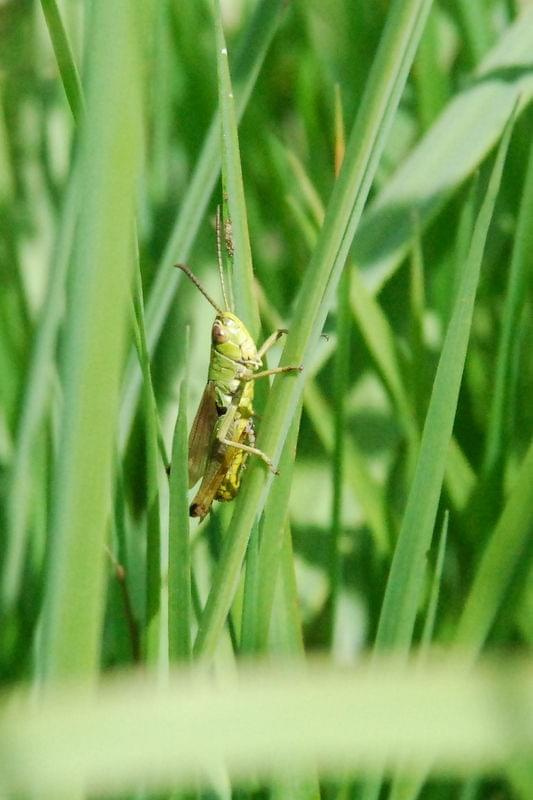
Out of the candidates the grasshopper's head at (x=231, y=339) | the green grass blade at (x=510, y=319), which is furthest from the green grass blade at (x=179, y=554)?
the green grass blade at (x=510, y=319)

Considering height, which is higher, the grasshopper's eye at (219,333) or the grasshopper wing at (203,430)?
the grasshopper's eye at (219,333)

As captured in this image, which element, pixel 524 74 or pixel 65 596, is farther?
pixel 524 74

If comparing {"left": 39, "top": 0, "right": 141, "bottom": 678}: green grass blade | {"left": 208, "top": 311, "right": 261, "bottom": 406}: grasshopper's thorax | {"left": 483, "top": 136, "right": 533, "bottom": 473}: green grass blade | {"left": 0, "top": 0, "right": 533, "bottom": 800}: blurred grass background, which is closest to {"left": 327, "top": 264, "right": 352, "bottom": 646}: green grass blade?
{"left": 0, "top": 0, "right": 533, "bottom": 800}: blurred grass background

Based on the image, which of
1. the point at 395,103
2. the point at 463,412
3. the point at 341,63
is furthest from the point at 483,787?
the point at 341,63

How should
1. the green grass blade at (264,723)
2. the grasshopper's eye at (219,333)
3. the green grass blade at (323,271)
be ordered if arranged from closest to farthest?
the green grass blade at (264,723), the green grass blade at (323,271), the grasshopper's eye at (219,333)

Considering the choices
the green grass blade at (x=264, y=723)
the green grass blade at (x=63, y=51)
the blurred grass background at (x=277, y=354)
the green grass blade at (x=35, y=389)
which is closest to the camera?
the green grass blade at (x=264, y=723)

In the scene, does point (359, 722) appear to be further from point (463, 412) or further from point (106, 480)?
point (463, 412)

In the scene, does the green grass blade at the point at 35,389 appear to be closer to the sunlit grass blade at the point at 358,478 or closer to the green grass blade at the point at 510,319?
the sunlit grass blade at the point at 358,478

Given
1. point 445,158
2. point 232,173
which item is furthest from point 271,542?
point 445,158
